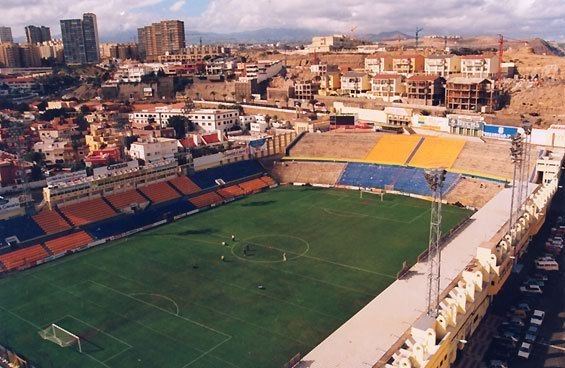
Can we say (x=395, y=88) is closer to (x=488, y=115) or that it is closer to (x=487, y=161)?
(x=488, y=115)

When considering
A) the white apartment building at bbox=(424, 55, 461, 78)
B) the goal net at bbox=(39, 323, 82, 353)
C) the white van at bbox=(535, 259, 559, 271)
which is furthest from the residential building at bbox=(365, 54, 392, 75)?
the goal net at bbox=(39, 323, 82, 353)

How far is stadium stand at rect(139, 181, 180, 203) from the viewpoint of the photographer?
58997 mm

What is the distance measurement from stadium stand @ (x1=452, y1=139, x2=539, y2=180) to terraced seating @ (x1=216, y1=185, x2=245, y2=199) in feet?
87.3

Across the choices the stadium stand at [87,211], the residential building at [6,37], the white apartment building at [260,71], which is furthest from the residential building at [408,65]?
the residential building at [6,37]

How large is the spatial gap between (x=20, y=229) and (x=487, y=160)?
51.6m

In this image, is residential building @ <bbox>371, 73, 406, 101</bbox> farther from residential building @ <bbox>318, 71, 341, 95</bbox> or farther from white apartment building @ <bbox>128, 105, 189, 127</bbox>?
white apartment building @ <bbox>128, 105, 189, 127</bbox>

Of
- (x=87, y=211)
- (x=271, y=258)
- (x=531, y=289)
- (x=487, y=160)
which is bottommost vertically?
(x=271, y=258)

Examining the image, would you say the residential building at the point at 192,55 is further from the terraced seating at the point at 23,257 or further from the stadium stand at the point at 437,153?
the terraced seating at the point at 23,257

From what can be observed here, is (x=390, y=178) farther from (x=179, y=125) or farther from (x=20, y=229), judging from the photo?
(x=20, y=229)

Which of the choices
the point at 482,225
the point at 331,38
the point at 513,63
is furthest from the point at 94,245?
the point at 331,38

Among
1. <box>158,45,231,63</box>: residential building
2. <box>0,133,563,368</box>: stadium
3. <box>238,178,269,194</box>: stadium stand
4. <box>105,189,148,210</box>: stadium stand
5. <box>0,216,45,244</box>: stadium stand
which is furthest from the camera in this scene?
<box>158,45,231,63</box>: residential building

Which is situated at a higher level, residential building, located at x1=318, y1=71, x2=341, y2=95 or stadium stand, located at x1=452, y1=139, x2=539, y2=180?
residential building, located at x1=318, y1=71, x2=341, y2=95

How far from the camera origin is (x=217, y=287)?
130 feet

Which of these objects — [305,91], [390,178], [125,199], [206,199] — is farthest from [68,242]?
[305,91]
